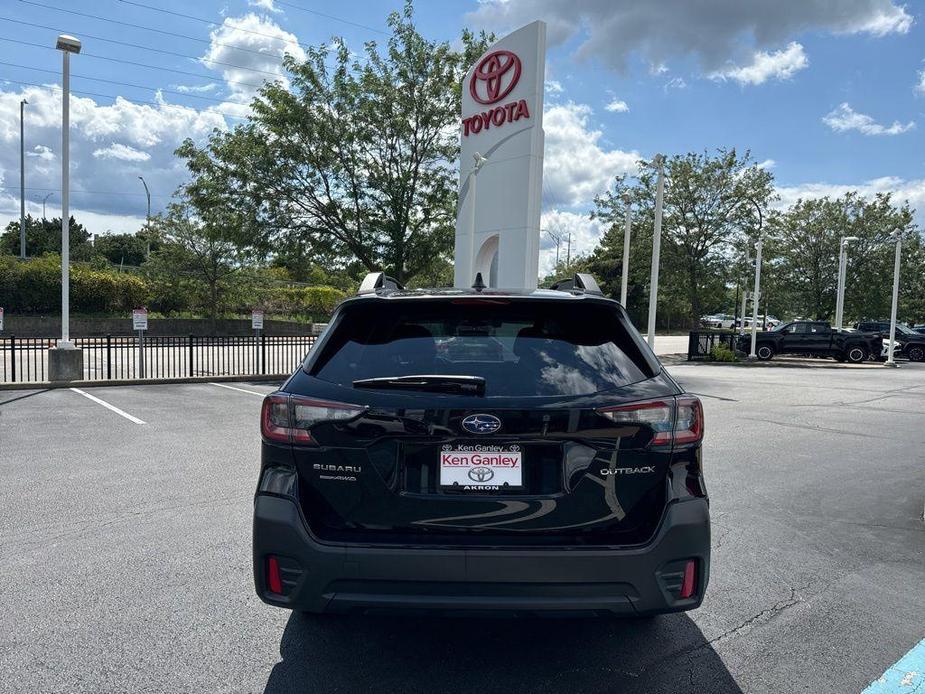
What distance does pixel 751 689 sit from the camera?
9.30 ft

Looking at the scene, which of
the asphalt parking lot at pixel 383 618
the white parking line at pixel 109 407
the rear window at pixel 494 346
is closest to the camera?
the rear window at pixel 494 346

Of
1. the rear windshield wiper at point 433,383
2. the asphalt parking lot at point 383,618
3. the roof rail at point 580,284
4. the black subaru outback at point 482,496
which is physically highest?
the roof rail at point 580,284

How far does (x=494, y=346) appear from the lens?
2.90 meters

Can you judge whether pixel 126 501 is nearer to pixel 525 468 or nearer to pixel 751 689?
pixel 525 468

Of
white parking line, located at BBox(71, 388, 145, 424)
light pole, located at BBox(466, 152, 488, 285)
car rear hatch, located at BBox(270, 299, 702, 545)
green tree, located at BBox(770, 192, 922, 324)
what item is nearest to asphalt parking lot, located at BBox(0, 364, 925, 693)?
car rear hatch, located at BBox(270, 299, 702, 545)

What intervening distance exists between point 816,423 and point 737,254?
24.1 meters

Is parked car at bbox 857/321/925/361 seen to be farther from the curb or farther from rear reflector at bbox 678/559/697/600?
rear reflector at bbox 678/559/697/600

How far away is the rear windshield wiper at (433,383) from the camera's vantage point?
261cm

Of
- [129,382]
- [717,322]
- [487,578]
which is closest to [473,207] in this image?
[129,382]

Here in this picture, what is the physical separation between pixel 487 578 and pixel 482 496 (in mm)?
300

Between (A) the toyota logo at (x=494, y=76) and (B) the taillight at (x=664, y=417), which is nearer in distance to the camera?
(B) the taillight at (x=664, y=417)

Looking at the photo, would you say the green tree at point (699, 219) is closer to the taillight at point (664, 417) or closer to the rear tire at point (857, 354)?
the rear tire at point (857, 354)

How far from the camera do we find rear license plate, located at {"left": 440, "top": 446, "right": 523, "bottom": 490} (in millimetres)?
2572

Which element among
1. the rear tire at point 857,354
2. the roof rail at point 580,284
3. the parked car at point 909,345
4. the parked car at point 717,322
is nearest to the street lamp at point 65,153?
the roof rail at point 580,284
